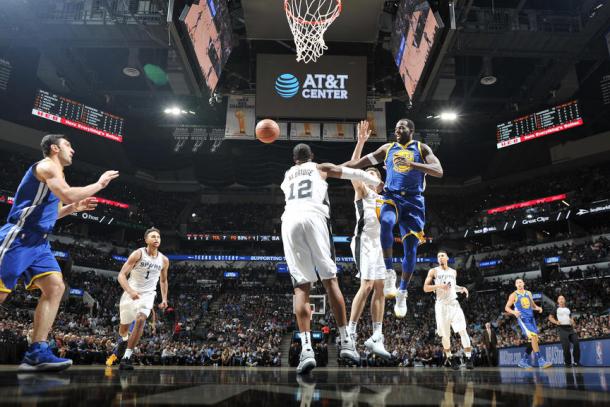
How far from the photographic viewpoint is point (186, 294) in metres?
30.9

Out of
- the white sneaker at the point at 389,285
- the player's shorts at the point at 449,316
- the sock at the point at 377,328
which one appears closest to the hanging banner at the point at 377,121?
the player's shorts at the point at 449,316

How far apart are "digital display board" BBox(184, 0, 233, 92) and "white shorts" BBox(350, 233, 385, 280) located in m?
8.48

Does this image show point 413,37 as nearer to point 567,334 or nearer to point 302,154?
point 567,334

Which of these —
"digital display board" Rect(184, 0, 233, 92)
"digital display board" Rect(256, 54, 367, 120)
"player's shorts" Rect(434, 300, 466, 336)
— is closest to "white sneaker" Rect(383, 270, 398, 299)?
"player's shorts" Rect(434, 300, 466, 336)

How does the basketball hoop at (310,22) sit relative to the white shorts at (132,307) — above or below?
above

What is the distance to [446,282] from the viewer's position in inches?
358

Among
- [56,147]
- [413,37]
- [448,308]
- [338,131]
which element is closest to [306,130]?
[338,131]

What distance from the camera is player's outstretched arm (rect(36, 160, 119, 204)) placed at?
14.0 feet

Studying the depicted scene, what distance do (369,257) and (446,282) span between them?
3.87 metres

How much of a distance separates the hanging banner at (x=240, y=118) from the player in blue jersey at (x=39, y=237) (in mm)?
13304

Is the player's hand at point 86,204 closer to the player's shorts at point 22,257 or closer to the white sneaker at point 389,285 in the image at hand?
the player's shorts at point 22,257

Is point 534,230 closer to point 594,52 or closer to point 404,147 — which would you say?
point 594,52

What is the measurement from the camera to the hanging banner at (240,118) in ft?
58.5

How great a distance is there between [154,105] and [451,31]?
663 inches
